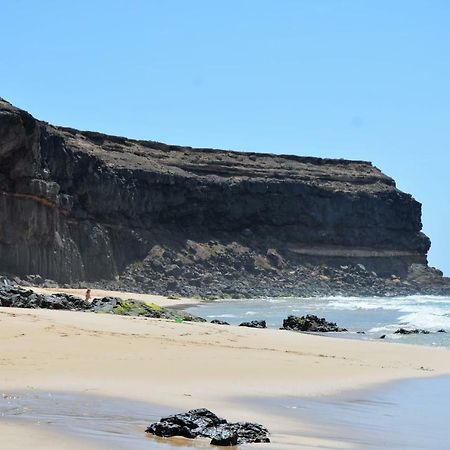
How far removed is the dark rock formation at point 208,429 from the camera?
22.0 feet

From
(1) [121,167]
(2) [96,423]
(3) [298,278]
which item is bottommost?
(2) [96,423]

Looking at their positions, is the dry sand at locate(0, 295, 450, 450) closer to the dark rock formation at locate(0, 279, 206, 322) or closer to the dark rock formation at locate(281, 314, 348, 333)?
the dark rock formation at locate(0, 279, 206, 322)

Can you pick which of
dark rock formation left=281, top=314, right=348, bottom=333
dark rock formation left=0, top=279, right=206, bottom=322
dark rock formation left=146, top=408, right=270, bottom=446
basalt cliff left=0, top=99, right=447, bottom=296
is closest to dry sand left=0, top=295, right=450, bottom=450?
dark rock formation left=146, top=408, right=270, bottom=446

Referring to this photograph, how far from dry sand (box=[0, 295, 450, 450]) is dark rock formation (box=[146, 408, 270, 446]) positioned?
0.75 feet

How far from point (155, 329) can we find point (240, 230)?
72.5 m

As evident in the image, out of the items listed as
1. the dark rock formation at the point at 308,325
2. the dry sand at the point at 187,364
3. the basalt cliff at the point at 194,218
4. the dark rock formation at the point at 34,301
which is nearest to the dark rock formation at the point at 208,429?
the dry sand at the point at 187,364

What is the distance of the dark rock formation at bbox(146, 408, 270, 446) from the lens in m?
6.71

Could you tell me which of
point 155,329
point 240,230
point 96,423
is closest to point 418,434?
point 96,423

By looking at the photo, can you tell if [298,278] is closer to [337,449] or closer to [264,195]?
[264,195]

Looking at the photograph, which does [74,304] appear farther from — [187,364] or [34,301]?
[187,364]

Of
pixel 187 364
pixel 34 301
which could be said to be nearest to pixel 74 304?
pixel 34 301

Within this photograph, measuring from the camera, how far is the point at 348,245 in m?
95.4

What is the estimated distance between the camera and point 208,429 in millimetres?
6918

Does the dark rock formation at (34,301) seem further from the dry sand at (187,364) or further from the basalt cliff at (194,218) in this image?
the basalt cliff at (194,218)
